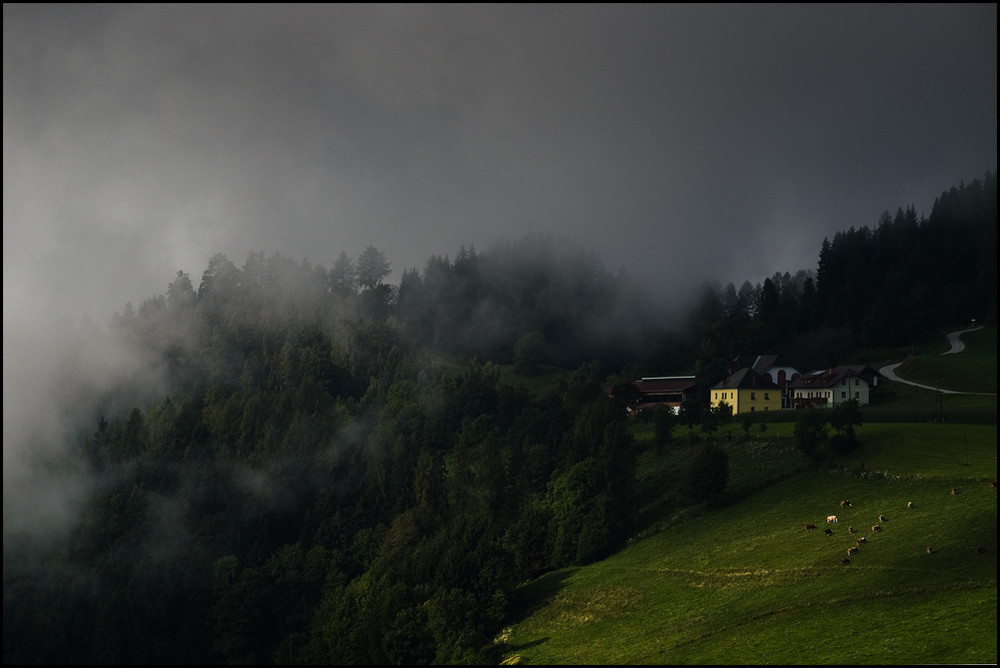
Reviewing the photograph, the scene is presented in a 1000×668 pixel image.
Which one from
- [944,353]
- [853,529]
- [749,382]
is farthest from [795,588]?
[944,353]

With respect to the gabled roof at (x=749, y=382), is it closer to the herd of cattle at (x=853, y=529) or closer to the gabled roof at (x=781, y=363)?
the gabled roof at (x=781, y=363)

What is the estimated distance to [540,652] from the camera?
62250mm

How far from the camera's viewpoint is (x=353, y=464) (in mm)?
138375

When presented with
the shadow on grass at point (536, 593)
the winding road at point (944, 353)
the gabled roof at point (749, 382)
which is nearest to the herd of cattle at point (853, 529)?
the shadow on grass at point (536, 593)

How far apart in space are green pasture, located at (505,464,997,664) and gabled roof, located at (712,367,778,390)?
42965 mm

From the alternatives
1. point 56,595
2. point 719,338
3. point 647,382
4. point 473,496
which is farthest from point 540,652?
point 719,338

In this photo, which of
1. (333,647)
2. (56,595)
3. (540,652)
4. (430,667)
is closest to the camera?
(540,652)

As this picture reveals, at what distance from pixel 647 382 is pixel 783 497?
72.8m

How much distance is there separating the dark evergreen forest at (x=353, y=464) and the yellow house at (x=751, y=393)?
48.3 feet

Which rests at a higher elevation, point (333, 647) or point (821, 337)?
point (821, 337)

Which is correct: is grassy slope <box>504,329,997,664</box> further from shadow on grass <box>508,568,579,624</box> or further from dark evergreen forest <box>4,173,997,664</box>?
dark evergreen forest <box>4,173,997,664</box>

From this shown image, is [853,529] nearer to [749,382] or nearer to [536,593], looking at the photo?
[536,593]

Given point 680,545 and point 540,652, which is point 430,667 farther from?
point 680,545

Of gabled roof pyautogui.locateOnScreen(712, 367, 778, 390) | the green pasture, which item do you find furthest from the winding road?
the green pasture
